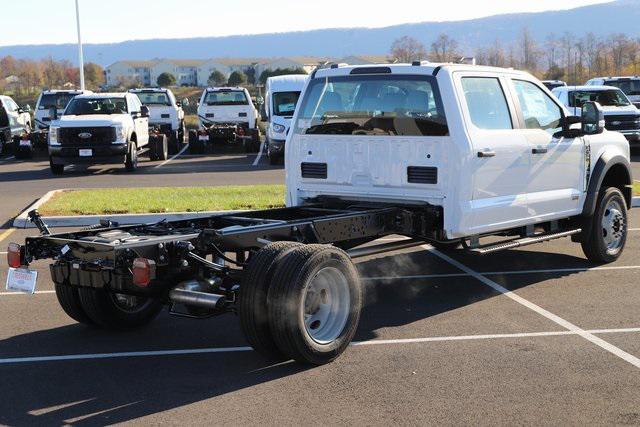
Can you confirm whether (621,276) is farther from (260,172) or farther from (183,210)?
Result: (260,172)

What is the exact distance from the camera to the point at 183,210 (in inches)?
518

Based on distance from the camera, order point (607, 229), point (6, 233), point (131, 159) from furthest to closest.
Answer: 1. point (131, 159)
2. point (6, 233)
3. point (607, 229)

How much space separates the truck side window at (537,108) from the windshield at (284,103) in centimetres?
1479

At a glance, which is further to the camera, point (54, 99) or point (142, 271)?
point (54, 99)

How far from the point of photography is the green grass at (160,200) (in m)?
13.3

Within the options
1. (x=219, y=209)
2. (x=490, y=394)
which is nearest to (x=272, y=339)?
(x=490, y=394)

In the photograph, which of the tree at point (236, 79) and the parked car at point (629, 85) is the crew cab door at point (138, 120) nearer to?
the parked car at point (629, 85)

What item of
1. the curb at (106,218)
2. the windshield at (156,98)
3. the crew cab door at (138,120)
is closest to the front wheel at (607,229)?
the curb at (106,218)

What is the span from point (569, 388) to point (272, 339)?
1.98 m

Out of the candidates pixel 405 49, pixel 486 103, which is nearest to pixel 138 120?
pixel 405 49

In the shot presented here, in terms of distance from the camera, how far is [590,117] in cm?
908

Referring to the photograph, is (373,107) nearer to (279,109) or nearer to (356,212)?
(356,212)

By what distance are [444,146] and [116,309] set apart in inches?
122

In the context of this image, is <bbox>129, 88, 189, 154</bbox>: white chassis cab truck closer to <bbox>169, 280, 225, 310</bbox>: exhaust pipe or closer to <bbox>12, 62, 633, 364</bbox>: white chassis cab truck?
<bbox>12, 62, 633, 364</bbox>: white chassis cab truck
